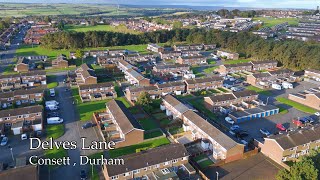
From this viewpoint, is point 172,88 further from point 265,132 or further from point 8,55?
point 8,55

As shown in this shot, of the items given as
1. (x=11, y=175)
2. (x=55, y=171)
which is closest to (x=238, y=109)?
(x=55, y=171)

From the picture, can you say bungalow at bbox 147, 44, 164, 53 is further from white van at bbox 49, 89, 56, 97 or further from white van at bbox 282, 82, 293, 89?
A: white van at bbox 49, 89, 56, 97

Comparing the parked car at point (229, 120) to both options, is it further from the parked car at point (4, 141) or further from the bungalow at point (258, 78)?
the parked car at point (4, 141)

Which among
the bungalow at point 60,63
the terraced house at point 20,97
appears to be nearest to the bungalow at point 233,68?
the bungalow at point 60,63

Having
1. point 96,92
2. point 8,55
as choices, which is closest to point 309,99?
point 96,92

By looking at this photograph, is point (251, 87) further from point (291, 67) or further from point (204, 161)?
point (204, 161)
